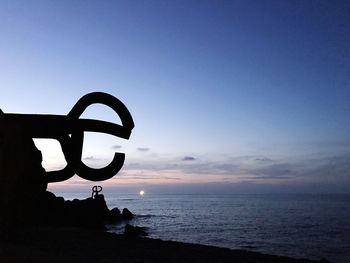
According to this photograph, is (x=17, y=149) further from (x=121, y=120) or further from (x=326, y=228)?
(x=326, y=228)

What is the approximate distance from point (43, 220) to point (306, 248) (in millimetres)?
24684

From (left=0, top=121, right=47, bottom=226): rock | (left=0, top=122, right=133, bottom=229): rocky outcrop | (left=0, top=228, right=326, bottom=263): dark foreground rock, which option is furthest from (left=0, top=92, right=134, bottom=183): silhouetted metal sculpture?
(left=0, top=228, right=326, bottom=263): dark foreground rock

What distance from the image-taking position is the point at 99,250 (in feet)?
27.9


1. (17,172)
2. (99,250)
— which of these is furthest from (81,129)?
(99,250)

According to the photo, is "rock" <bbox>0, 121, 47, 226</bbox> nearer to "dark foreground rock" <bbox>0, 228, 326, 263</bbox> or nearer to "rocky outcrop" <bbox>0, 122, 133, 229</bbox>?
"rocky outcrop" <bbox>0, 122, 133, 229</bbox>

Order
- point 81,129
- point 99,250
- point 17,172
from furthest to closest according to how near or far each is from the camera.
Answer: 1. point 99,250
2. point 17,172
3. point 81,129

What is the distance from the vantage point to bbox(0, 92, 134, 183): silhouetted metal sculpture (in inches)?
220

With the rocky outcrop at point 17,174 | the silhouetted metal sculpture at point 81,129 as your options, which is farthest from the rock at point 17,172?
the silhouetted metal sculpture at point 81,129

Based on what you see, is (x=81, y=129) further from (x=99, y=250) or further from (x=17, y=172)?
(x=99, y=250)

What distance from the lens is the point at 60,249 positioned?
8.24 metres

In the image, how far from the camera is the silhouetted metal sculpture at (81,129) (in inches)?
220

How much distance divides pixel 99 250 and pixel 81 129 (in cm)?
396

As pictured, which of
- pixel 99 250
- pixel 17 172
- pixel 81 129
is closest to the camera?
pixel 81 129

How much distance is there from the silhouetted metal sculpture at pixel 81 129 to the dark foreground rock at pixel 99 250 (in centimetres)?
175
